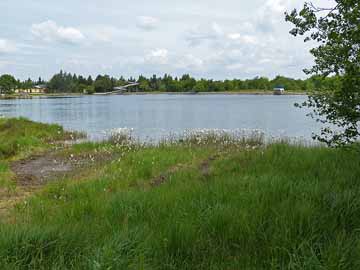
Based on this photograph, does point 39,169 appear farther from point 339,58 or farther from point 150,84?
point 150,84

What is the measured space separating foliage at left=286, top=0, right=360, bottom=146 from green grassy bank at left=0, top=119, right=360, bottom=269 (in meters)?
Answer: 1.20

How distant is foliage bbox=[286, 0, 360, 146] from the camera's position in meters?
5.20

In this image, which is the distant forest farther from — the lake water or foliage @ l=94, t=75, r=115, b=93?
the lake water

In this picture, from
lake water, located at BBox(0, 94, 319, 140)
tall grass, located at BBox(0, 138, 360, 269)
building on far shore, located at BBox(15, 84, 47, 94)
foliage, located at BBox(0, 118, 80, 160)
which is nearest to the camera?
tall grass, located at BBox(0, 138, 360, 269)

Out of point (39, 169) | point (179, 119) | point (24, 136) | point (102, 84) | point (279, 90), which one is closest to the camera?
point (39, 169)

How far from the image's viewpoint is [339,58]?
5852mm

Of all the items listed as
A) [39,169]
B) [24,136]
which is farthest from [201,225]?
[24,136]

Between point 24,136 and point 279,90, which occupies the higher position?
point 279,90

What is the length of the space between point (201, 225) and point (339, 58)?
3.29 meters

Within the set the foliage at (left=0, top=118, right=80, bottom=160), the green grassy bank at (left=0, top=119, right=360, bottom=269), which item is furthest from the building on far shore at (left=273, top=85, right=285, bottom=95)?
the green grassy bank at (left=0, top=119, right=360, bottom=269)

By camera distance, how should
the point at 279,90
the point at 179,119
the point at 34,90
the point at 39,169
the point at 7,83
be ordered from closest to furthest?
the point at 39,169
the point at 179,119
the point at 279,90
the point at 7,83
the point at 34,90

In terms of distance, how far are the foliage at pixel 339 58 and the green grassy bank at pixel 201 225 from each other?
1200 millimetres

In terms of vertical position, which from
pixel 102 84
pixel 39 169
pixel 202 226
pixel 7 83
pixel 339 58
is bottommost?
pixel 39 169

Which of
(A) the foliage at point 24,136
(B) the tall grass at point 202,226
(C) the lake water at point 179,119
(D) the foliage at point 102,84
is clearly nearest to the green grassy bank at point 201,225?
(B) the tall grass at point 202,226
